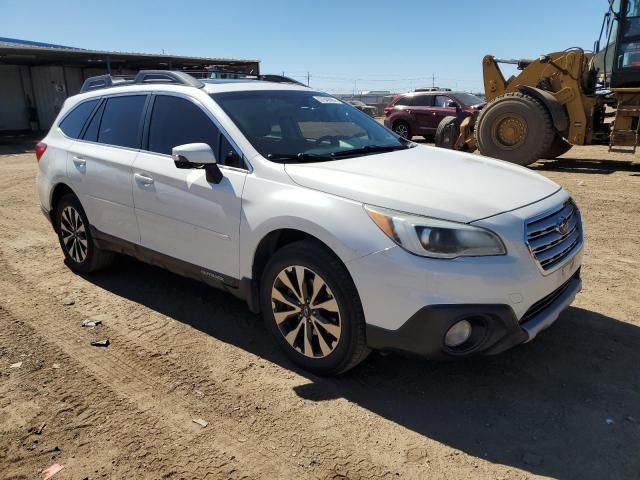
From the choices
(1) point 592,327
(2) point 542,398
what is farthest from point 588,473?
(1) point 592,327

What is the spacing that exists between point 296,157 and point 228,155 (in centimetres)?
47

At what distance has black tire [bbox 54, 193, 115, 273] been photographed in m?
4.88

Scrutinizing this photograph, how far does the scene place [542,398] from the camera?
2980mm

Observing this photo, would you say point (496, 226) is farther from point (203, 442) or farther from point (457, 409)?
point (203, 442)

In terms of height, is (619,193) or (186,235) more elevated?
→ (186,235)

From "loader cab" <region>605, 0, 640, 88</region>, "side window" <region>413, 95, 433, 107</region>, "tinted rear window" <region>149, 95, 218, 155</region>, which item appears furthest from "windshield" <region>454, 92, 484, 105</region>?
"tinted rear window" <region>149, 95, 218, 155</region>

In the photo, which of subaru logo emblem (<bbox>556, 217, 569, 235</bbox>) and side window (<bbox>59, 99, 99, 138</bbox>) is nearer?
subaru logo emblem (<bbox>556, 217, 569, 235</bbox>)

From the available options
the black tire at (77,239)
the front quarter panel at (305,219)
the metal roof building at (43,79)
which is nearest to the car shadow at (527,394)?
the front quarter panel at (305,219)

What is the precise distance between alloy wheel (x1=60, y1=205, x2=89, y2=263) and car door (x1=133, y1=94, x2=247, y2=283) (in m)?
1.12

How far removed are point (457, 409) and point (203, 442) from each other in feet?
4.53

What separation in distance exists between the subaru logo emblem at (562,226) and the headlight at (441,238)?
0.58 meters

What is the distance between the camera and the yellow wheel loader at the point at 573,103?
32.6 feet

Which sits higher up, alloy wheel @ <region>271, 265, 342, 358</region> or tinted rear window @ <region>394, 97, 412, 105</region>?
tinted rear window @ <region>394, 97, 412, 105</region>

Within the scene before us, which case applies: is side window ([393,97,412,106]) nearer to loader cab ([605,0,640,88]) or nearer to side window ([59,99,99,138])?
loader cab ([605,0,640,88])
